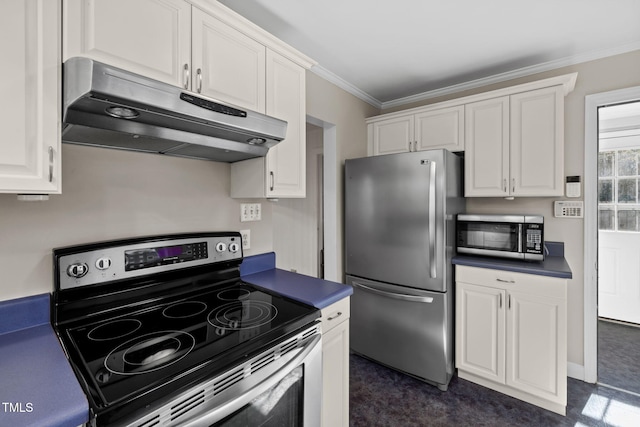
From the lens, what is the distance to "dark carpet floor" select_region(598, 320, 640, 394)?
2191 millimetres

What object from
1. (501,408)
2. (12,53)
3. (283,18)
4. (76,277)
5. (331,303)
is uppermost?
(283,18)

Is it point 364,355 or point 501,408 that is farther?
point 364,355

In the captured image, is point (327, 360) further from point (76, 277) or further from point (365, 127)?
point (365, 127)

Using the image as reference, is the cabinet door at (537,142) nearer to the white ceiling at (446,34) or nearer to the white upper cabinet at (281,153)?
the white ceiling at (446,34)

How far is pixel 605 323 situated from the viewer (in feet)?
10.3

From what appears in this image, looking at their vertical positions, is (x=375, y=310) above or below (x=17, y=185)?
below

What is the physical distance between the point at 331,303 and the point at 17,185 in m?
1.22

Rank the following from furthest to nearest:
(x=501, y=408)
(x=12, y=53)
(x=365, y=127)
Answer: (x=365, y=127) < (x=501, y=408) < (x=12, y=53)

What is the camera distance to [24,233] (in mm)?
1063

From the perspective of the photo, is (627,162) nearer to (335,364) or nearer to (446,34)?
(446,34)

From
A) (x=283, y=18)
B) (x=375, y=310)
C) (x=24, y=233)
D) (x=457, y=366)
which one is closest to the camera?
(x=24, y=233)

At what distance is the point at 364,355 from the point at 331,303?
4.60ft

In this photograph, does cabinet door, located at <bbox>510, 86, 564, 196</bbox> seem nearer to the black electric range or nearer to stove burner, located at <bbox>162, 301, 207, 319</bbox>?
the black electric range

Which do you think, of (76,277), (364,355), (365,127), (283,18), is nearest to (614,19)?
(365,127)
